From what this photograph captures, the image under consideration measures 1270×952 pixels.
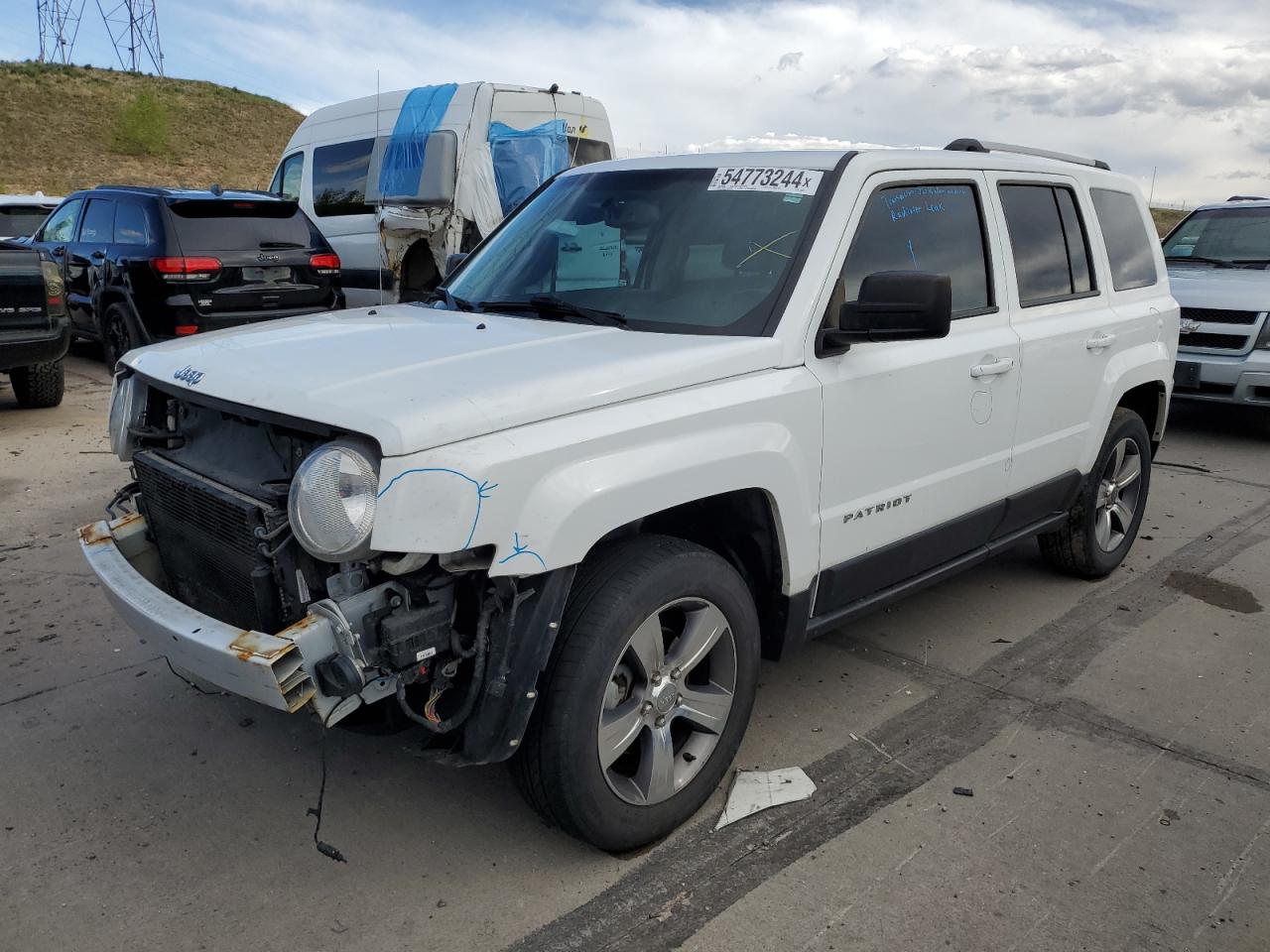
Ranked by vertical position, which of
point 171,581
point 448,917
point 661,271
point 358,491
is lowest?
point 448,917

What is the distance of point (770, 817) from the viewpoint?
2998 millimetres

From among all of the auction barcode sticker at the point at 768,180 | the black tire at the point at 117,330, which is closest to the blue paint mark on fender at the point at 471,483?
the auction barcode sticker at the point at 768,180

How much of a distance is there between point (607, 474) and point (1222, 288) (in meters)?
7.78

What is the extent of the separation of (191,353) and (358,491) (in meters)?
1.09

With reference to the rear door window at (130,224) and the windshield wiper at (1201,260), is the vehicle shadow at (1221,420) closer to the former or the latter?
the windshield wiper at (1201,260)

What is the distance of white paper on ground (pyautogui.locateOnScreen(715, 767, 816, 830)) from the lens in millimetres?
3014

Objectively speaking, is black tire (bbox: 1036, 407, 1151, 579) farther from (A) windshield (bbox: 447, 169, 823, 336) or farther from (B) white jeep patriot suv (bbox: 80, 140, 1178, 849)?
(A) windshield (bbox: 447, 169, 823, 336)


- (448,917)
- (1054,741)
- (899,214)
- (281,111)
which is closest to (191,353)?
(448,917)

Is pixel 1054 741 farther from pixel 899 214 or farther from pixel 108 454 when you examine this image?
pixel 108 454

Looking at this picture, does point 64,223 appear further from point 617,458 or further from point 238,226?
point 617,458

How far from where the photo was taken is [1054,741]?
3.46 metres

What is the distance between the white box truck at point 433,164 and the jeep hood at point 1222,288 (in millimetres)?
5560

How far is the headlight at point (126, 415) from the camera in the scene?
320 cm

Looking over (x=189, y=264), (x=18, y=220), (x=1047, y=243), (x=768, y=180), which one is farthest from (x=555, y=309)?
(x=18, y=220)
